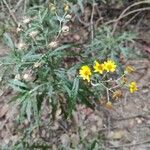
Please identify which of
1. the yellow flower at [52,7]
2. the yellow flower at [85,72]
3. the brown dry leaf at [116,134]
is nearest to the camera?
the yellow flower at [85,72]

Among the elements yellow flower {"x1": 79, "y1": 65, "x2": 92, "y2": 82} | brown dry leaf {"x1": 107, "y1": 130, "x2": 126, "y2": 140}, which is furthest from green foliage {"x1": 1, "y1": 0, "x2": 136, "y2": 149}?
brown dry leaf {"x1": 107, "y1": 130, "x2": 126, "y2": 140}

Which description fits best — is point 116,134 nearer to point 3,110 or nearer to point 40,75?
point 3,110

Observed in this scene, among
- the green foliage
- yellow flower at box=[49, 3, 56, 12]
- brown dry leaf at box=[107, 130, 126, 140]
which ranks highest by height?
yellow flower at box=[49, 3, 56, 12]

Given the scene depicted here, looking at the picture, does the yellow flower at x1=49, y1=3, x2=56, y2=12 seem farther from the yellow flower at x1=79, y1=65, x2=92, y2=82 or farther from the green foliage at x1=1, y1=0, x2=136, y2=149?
the yellow flower at x1=79, y1=65, x2=92, y2=82

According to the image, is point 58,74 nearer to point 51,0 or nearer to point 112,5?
point 51,0

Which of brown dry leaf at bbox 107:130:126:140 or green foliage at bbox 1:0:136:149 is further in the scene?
brown dry leaf at bbox 107:130:126:140

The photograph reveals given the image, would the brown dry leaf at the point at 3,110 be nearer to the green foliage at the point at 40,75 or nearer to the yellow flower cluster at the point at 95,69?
the green foliage at the point at 40,75

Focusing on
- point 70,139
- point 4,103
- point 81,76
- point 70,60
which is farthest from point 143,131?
point 81,76

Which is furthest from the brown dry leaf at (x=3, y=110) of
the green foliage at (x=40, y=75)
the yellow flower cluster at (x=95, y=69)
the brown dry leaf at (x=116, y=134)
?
the yellow flower cluster at (x=95, y=69)
